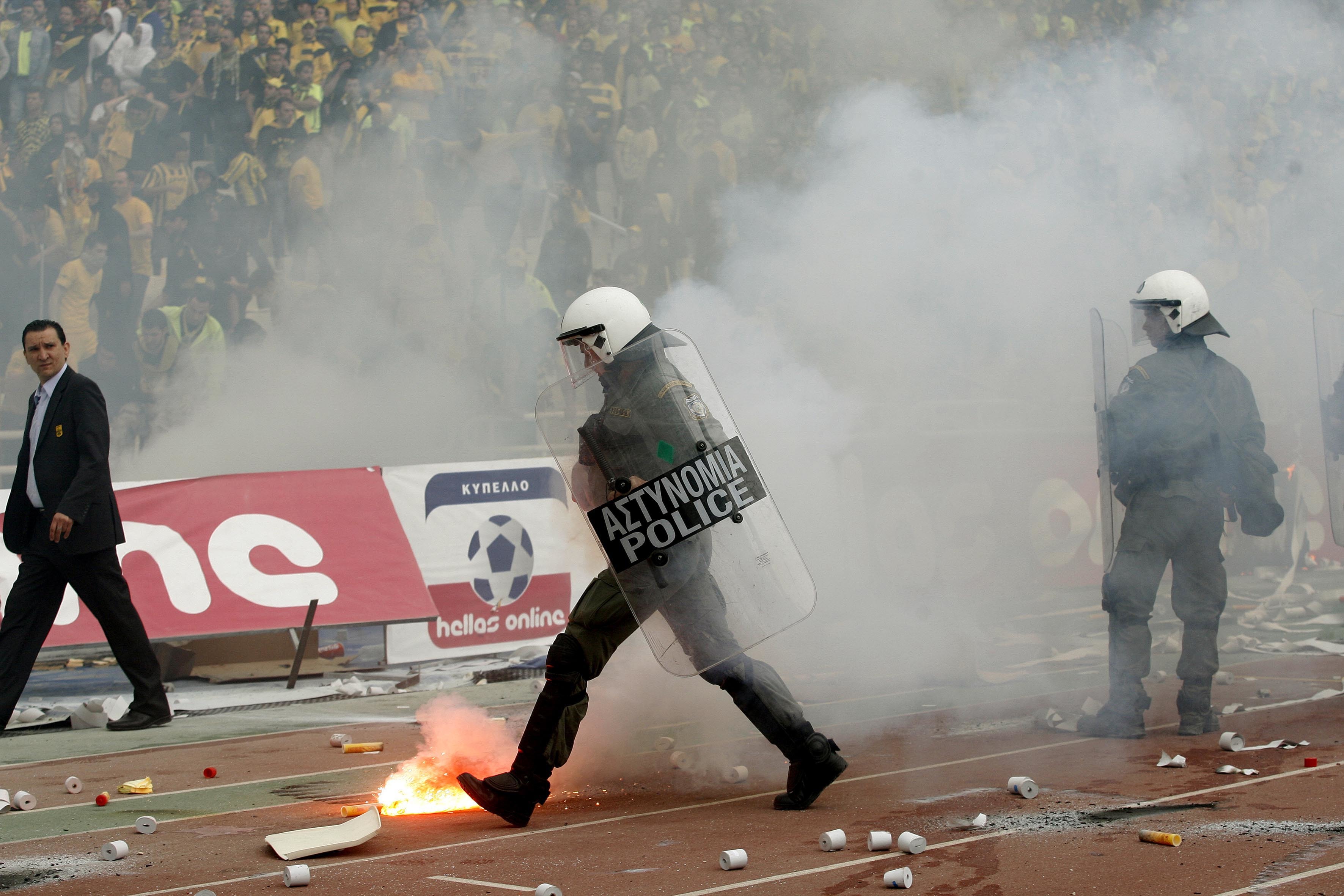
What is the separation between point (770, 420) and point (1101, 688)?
224cm

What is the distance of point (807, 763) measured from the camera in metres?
4.24

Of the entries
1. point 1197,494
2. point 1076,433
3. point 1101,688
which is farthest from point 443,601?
point 1076,433

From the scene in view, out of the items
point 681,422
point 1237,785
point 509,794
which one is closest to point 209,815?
point 509,794

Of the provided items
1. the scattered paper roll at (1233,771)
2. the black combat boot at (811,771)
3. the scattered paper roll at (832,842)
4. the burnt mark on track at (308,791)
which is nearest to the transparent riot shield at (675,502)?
the black combat boot at (811,771)

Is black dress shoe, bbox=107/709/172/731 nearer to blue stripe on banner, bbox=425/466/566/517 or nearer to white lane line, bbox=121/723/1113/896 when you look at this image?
white lane line, bbox=121/723/1113/896

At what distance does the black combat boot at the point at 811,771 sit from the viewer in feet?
13.9

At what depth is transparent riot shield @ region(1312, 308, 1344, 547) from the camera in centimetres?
625

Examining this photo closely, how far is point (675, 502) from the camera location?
407cm

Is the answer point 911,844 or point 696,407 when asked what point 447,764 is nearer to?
point 696,407

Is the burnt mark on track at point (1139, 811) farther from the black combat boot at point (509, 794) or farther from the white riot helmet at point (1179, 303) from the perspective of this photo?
the white riot helmet at point (1179, 303)

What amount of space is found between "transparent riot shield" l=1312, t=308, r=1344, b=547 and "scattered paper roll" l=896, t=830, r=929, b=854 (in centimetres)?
360

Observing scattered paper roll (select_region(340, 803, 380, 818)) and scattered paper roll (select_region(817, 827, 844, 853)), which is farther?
scattered paper roll (select_region(340, 803, 380, 818))

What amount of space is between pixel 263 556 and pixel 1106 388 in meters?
4.59

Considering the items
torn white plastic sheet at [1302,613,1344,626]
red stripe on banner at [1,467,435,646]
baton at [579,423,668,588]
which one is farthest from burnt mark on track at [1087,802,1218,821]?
torn white plastic sheet at [1302,613,1344,626]
